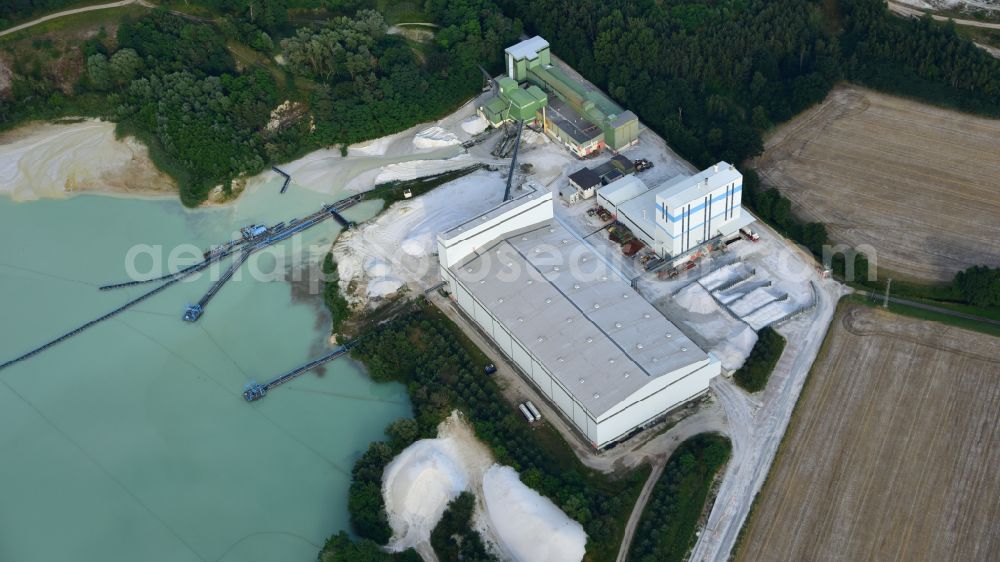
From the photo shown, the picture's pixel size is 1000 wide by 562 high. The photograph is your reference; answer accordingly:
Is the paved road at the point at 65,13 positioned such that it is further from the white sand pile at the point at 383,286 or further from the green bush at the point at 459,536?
the green bush at the point at 459,536

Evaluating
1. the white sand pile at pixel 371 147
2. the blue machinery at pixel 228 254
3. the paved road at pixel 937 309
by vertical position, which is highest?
the white sand pile at pixel 371 147

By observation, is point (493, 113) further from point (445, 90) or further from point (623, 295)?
point (623, 295)

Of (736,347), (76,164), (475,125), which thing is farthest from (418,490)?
(76,164)

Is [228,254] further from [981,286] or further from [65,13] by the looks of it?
[981,286]

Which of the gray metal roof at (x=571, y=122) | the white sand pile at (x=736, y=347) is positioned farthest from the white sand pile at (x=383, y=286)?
the white sand pile at (x=736, y=347)

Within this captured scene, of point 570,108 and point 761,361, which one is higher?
point 570,108

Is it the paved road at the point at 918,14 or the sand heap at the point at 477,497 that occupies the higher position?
the paved road at the point at 918,14

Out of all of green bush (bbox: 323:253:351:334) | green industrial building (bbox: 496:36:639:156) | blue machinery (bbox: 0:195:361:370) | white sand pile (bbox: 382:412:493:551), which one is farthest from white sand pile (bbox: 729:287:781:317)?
blue machinery (bbox: 0:195:361:370)
